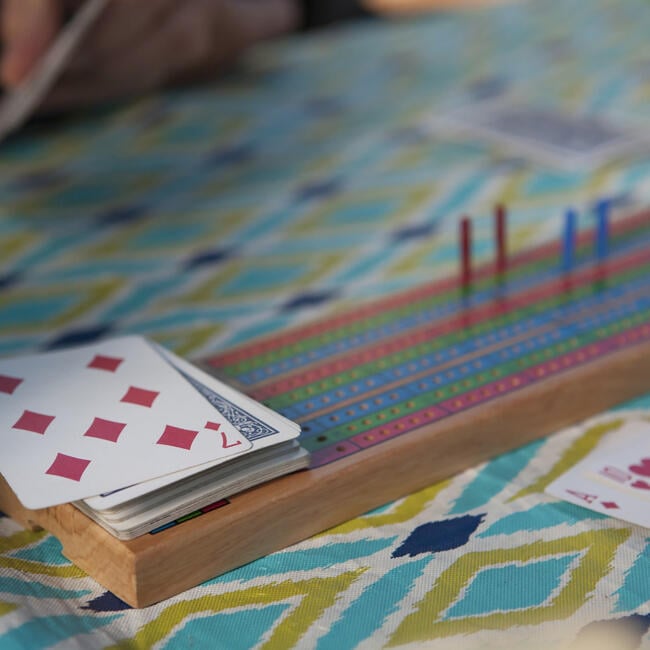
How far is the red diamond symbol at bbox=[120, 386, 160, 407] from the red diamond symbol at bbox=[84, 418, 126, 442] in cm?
4

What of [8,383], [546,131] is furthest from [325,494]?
[546,131]

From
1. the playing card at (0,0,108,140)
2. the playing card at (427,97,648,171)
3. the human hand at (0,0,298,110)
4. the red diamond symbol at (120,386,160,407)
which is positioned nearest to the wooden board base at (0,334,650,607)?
the red diamond symbol at (120,386,160,407)

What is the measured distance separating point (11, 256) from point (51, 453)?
92 centimetres

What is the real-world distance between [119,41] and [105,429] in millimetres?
1324

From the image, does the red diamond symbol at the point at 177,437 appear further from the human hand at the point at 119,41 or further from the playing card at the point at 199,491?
the human hand at the point at 119,41

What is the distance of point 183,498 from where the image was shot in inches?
35.7

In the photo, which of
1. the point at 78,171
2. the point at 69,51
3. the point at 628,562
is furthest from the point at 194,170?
the point at 628,562

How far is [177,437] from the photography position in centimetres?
94

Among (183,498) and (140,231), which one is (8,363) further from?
(140,231)

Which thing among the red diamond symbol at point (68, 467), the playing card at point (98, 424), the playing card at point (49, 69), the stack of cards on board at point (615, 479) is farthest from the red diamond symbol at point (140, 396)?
the playing card at point (49, 69)

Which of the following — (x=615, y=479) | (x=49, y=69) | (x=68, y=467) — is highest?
(x=49, y=69)

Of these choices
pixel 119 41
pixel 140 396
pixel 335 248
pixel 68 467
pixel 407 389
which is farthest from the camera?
pixel 119 41

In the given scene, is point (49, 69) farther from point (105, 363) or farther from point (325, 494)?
point (325, 494)

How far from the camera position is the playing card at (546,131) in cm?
197
